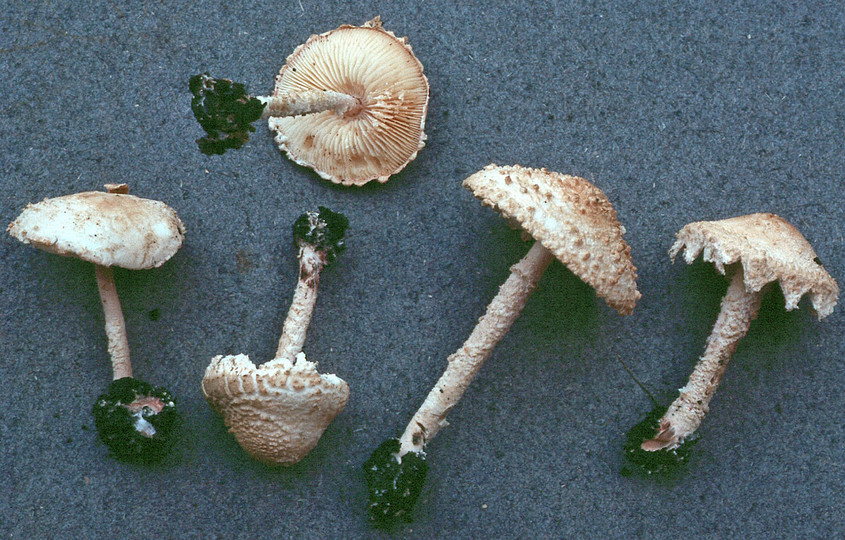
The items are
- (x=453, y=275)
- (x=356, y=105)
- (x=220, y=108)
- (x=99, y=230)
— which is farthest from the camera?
(x=453, y=275)

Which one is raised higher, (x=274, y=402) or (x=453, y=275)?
(x=453, y=275)

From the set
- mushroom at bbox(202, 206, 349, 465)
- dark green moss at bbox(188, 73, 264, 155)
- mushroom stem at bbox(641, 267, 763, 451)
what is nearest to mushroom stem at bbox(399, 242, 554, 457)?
mushroom at bbox(202, 206, 349, 465)

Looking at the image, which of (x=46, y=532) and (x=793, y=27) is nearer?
(x=46, y=532)

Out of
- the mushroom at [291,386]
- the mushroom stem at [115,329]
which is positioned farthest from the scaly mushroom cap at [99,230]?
the mushroom at [291,386]

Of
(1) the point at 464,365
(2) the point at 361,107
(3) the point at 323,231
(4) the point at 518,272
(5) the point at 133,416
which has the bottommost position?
(5) the point at 133,416

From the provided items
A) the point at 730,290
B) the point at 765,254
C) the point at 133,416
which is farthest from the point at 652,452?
the point at 133,416

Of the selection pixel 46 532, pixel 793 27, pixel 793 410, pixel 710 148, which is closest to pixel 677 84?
pixel 710 148

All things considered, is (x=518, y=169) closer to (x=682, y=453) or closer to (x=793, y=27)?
(x=682, y=453)

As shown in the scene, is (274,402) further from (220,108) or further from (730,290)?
(730,290)
